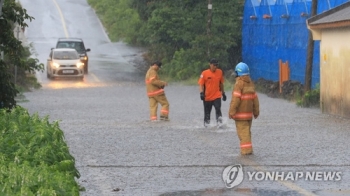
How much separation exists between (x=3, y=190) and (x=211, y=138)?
1205 cm

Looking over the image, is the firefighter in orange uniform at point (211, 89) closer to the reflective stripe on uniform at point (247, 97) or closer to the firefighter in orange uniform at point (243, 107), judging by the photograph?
the firefighter in orange uniform at point (243, 107)

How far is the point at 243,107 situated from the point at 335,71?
11069mm

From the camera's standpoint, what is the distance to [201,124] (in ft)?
76.2

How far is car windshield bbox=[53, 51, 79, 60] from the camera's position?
4791 cm

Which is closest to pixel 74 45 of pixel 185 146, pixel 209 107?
pixel 209 107

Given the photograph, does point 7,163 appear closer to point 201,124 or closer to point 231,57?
point 201,124

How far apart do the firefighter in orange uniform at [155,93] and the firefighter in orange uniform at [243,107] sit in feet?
25.3

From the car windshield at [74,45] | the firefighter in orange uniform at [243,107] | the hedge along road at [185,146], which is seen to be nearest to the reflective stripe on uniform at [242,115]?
the firefighter in orange uniform at [243,107]

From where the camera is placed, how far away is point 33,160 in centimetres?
981

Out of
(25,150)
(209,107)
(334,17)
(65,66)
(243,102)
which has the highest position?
(334,17)

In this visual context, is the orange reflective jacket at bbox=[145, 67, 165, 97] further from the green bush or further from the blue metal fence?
the blue metal fence

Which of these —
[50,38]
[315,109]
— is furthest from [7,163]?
[50,38]

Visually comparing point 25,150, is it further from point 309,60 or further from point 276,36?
point 276,36

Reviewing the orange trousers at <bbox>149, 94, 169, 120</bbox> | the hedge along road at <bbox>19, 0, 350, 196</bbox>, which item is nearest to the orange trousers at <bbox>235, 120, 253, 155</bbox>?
the hedge along road at <bbox>19, 0, 350, 196</bbox>
